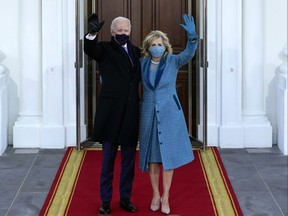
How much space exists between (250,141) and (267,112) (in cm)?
48

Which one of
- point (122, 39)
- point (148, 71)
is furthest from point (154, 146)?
point (122, 39)

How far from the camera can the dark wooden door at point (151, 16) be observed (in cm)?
1192

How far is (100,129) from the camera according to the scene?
8.61 m

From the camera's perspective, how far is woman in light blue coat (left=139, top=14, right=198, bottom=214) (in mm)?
8555

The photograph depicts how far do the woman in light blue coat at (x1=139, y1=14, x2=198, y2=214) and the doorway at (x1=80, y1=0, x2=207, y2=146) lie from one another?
3.16 metres

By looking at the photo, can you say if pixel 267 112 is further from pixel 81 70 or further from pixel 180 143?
pixel 180 143

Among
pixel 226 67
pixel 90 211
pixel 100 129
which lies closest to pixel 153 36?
pixel 100 129

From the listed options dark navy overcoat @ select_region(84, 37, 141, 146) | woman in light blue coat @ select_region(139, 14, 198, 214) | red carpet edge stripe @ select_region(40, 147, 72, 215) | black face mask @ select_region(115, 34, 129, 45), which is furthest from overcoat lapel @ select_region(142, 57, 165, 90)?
red carpet edge stripe @ select_region(40, 147, 72, 215)

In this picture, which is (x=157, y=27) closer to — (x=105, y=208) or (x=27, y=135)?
(x=27, y=135)

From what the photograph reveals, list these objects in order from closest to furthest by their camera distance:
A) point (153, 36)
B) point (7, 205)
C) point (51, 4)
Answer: point (153, 36) < point (7, 205) < point (51, 4)

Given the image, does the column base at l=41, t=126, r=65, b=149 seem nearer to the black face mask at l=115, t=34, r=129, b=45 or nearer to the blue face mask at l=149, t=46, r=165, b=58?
the black face mask at l=115, t=34, r=129, b=45

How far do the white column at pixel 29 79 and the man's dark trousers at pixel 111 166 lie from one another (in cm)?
310

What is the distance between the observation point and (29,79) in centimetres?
1162

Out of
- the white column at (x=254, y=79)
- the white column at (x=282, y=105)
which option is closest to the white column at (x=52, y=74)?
the white column at (x=254, y=79)
